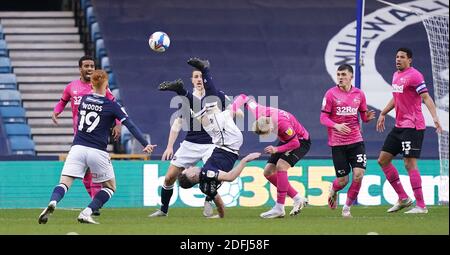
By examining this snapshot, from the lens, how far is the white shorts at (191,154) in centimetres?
1548

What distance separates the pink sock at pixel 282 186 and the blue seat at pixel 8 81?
9458 millimetres

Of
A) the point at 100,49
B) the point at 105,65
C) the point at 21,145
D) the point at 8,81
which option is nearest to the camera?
the point at 21,145

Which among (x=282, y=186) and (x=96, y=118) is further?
(x=282, y=186)

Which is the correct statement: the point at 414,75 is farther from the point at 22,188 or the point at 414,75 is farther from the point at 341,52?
the point at 341,52

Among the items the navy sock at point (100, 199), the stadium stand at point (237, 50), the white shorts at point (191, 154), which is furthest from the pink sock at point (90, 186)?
the stadium stand at point (237, 50)

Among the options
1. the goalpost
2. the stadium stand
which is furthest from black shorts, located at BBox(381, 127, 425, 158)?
the stadium stand

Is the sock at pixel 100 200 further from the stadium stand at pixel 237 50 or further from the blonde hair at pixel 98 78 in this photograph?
the stadium stand at pixel 237 50

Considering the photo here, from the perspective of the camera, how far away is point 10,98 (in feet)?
74.4

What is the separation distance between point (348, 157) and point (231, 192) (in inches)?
176

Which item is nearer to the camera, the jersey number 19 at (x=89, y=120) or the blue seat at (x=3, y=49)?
the jersey number 19 at (x=89, y=120)

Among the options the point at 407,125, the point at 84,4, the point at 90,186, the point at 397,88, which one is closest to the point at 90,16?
the point at 84,4

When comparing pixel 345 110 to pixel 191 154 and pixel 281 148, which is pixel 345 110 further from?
pixel 191 154

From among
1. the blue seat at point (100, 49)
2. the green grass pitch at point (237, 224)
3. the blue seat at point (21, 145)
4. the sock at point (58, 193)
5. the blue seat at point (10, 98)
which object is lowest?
the green grass pitch at point (237, 224)

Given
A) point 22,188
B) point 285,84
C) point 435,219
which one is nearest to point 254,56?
point 285,84
